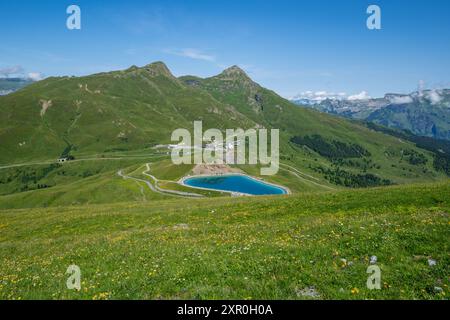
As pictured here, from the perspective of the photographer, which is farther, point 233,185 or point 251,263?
point 233,185

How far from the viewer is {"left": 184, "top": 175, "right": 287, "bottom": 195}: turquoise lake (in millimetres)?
171625

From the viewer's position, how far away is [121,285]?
577 inches

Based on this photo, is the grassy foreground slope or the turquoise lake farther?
the turquoise lake

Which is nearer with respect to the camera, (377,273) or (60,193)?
(377,273)

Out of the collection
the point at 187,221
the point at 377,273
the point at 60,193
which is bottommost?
the point at 60,193

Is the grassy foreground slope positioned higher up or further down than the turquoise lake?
higher up

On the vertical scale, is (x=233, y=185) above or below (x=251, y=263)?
below

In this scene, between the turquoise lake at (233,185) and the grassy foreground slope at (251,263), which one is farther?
the turquoise lake at (233,185)

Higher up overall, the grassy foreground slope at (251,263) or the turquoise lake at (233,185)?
the grassy foreground slope at (251,263)

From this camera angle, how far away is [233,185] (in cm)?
18388

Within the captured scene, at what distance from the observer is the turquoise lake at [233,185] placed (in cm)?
17162

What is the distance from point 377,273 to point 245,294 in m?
5.98
